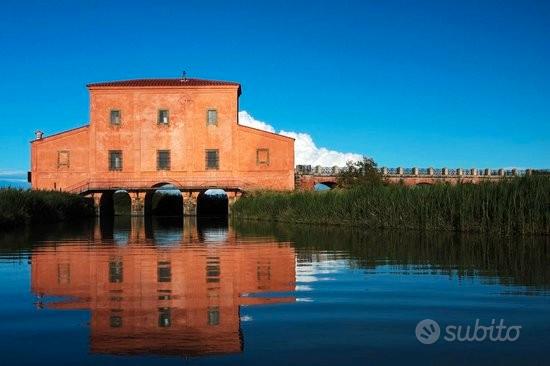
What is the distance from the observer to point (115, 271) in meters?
8.59

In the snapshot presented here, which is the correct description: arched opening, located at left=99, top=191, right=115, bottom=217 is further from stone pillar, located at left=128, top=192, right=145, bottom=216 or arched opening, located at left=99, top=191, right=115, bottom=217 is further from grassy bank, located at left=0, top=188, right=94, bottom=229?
grassy bank, located at left=0, top=188, right=94, bottom=229

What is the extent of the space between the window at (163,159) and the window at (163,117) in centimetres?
210

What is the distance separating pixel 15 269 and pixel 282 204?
2089 centimetres

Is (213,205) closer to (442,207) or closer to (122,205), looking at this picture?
(122,205)

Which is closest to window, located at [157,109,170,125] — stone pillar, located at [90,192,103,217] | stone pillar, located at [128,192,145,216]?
stone pillar, located at [128,192,145,216]

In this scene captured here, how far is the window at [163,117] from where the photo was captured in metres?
45.1

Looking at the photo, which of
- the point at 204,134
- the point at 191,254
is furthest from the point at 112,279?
the point at 204,134

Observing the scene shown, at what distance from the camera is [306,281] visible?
744cm

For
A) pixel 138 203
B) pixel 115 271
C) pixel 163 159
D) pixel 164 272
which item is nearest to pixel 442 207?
pixel 164 272

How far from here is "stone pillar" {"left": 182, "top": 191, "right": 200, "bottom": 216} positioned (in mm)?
44406

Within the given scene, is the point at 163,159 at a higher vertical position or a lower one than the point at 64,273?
higher

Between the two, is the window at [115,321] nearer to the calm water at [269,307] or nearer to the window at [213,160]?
the calm water at [269,307]

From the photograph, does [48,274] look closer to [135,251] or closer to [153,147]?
[135,251]

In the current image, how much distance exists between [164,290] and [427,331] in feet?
10.1
